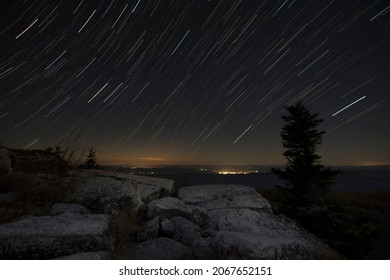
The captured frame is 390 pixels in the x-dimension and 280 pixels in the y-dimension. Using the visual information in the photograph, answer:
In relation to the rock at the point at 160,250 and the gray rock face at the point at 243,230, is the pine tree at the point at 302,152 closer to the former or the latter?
the gray rock face at the point at 243,230

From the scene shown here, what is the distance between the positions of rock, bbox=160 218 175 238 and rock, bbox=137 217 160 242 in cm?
9

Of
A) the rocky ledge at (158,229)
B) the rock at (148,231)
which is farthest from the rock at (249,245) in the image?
the rock at (148,231)

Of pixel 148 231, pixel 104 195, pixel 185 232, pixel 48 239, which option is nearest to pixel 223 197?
pixel 185 232

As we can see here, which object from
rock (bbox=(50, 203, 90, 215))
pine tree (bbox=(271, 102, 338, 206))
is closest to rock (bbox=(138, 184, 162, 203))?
rock (bbox=(50, 203, 90, 215))

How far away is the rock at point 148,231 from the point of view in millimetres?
3982

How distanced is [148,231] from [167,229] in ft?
1.06

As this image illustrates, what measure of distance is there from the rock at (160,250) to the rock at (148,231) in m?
0.19

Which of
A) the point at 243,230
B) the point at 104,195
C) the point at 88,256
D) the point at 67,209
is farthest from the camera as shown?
the point at 104,195

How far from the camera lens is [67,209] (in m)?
4.58

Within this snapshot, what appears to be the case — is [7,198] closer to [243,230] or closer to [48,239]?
[48,239]

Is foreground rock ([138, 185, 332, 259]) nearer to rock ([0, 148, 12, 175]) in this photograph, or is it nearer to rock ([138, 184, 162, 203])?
rock ([138, 184, 162, 203])

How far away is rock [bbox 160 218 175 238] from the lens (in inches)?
162
